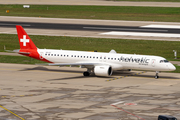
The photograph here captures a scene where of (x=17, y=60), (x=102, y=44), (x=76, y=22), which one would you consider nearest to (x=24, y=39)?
(x=17, y=60)

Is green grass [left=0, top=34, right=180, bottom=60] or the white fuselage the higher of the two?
green grass [left=0, top=34, right=180, bottom=60]

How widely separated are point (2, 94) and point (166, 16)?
95.4 metres

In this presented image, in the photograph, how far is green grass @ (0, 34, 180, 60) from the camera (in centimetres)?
7974

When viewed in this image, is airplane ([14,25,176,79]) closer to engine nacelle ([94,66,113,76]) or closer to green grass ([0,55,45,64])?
engine nacelle ([94,66,113,76])

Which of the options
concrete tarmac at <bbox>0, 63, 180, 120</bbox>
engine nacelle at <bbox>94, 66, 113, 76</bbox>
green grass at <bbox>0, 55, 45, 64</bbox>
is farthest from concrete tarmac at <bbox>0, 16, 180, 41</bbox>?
engine nacelle at <bbox>94, 66, 113, 76</bbox>

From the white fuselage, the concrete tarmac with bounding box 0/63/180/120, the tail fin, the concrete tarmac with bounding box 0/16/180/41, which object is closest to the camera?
the concrete tarmac with bounding box 0/63/180/120

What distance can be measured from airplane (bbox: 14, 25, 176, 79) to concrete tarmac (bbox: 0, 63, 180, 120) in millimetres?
1580

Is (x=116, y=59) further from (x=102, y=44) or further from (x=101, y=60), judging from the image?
(x=102, y=44)

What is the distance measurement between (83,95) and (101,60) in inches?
520

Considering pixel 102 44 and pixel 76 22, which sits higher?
pixel 76 22

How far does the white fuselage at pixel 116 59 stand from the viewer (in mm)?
55394

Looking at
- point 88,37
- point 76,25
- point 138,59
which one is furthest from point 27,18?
point 138,59

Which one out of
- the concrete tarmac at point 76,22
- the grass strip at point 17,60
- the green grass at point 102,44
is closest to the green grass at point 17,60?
the grass strip at point 17,60

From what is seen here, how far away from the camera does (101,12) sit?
476 feet
